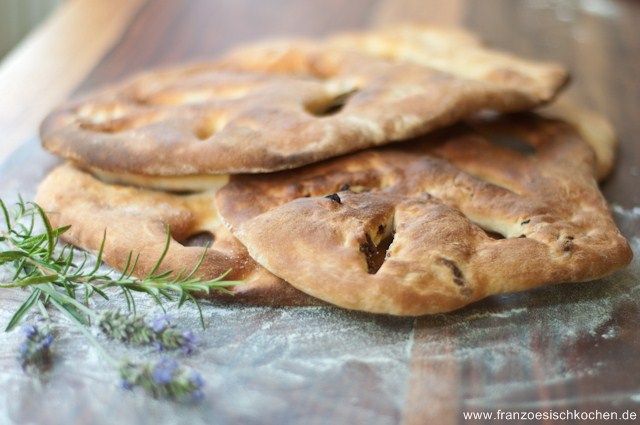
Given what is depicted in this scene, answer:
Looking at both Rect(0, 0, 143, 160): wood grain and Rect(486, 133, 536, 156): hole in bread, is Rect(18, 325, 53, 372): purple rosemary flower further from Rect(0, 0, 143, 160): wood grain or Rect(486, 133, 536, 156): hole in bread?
Rect(486, 133, 536, 156): hole in bread

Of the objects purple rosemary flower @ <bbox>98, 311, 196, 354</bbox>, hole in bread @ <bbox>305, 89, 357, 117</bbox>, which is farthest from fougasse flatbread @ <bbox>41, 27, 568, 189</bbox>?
purple rosemary flower @ <bbox>98, 311, 196, 354</bbox>

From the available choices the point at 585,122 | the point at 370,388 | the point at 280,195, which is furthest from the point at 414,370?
the point at 585,122

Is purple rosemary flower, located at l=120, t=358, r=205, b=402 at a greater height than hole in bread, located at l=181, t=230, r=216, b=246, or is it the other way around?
purple rosemary flower, located at l=120, t=358, r=205, b=402

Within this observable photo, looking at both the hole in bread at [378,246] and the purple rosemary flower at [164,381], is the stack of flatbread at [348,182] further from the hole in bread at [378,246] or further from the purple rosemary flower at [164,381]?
the purple rosemary flower at [164,381]

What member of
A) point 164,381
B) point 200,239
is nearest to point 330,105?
point 200,239

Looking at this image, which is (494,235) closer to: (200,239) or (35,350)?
(200,239)
